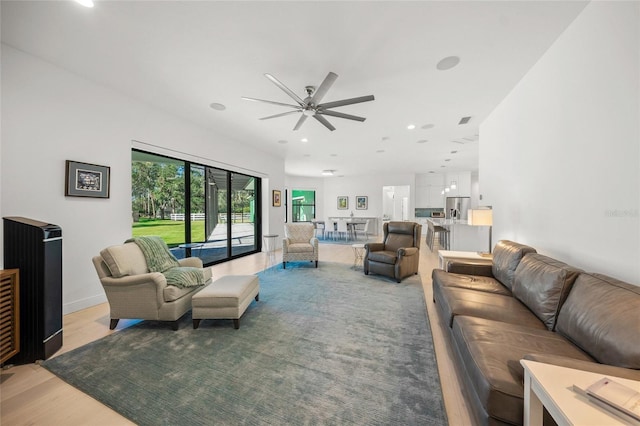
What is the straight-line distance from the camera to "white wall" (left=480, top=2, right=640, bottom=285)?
152 cm

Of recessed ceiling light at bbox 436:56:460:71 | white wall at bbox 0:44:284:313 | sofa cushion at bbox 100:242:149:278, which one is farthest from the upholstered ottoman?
recessed ceiling light at bbox 436:56:460:71

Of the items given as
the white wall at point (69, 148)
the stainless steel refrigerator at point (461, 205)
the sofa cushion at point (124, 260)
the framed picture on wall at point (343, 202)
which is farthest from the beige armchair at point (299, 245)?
the stainless steel refrigerator at point (461, 205)

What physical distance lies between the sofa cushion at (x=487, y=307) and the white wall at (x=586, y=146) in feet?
2.06

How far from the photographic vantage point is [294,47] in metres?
2.27

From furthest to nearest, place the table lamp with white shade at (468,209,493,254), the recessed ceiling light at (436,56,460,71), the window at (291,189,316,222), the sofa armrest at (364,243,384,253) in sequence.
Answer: the window at (291,189,316,222)
the sofa armrest at (364,243,384,253)
the table lamp with white shade at (468,209,493,254)
the recessed ceiling light at (436,56,460,71)

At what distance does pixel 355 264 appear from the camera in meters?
4.97

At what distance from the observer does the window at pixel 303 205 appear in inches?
442

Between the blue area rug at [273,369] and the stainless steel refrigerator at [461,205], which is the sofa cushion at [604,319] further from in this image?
the stainless steel refrigerator at [461,205]

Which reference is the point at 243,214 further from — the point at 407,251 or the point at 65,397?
the point at 65,397

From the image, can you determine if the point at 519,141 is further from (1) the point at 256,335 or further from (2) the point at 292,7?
(1) the point at 256,335

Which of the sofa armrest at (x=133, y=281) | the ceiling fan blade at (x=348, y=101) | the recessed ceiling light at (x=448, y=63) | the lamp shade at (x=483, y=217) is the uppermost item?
the recessed ceiling light at (x=448, y=63)

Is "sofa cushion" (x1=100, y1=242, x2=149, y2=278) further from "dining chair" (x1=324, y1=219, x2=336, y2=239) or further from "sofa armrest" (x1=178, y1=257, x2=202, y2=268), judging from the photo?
"dining chair" (x1=324, y1=219, x2=336, y2=239)

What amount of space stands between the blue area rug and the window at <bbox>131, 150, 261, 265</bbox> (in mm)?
2190

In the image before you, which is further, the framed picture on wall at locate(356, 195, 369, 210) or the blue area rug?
the framed picture on wall at locate(356, 195, 369, 210)
